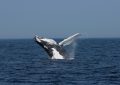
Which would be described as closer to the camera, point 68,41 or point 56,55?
point 68,41

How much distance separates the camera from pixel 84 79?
102 feet

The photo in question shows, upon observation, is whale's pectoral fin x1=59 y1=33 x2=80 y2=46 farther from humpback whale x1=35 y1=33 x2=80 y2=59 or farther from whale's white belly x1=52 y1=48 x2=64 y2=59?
whale's white belly x1=52 y1=48 x2=64 y2=59

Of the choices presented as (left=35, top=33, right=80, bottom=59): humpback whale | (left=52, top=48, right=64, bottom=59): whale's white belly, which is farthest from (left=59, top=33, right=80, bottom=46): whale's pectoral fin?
(left=52, top=48, right=64, bottom=59): whale's white belly

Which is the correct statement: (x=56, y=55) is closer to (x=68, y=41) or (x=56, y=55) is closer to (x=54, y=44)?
(x=54, y=44)

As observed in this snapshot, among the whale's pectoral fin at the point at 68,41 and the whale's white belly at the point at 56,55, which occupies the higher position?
the whale's pectoral fin at the point at 68,41

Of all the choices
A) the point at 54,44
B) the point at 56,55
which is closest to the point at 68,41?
the point at 54,44

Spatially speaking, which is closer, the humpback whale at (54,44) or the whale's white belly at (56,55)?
the humpback whale at (54,44)

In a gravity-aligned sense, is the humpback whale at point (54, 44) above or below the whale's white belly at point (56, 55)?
above

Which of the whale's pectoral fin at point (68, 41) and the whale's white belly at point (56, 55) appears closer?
the whale's pectoral fin at point (68, 41)

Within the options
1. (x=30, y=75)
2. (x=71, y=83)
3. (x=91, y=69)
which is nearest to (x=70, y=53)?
(x=91, y=69)

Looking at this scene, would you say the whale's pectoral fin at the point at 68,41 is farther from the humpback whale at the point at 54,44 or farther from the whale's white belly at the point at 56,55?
the whale's white belly at the point at 56,55

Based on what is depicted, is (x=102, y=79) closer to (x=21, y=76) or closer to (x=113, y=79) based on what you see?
(x=113, y=79)

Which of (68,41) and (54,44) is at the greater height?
(68,41)

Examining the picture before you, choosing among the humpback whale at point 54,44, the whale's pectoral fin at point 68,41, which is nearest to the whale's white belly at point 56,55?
the humpback whale at point 54,44
